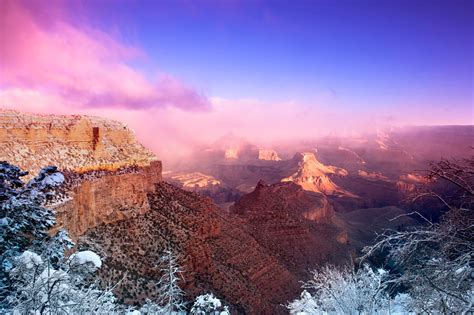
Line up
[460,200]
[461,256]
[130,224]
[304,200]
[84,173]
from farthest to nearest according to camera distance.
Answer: [304,200] < [130,224] < [84,173] < [460,200] < [461,256]

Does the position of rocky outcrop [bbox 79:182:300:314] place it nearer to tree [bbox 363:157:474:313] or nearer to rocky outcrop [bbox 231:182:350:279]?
rocky outcrop [bbox 231:182:350:279]

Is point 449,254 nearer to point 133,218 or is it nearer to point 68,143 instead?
point 68,143

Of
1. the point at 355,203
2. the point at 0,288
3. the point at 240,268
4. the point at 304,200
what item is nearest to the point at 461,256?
the point at 0,288

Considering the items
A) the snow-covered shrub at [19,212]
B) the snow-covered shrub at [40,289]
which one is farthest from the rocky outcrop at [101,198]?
the snow-covered shrub at [40,289]

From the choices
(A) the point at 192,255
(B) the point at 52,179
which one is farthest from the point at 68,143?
(B) the point at 52,179

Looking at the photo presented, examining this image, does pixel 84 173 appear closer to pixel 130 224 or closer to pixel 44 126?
pixel 44 126

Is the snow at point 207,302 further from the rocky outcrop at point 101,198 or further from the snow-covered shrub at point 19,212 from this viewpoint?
the snow-covered shrub at point 19,212
